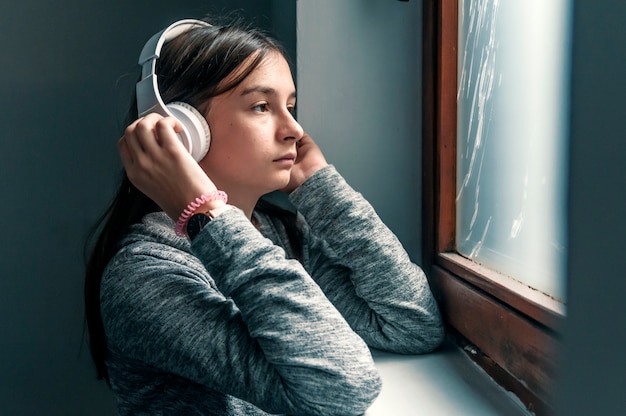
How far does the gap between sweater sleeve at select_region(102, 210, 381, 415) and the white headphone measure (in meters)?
0.15

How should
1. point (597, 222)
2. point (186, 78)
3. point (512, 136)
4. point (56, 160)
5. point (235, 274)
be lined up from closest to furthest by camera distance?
point (597, 222) → point (235, 274) → point (512, 136) → point (186, 78) → point (56, 160)

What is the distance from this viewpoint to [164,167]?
689 mm

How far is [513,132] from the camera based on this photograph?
2.38 ft

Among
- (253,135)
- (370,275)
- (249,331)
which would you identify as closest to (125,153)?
(253,135)

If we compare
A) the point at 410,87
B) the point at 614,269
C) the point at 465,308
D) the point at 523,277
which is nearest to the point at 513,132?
the point at 523,277

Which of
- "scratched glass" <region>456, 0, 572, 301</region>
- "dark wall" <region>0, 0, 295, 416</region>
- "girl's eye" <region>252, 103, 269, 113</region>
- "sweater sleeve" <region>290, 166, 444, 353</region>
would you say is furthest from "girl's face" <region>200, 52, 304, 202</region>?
"dark wall" <region>0, 0, 295, 416</region>

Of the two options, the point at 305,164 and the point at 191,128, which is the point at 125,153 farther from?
the point at 305,164

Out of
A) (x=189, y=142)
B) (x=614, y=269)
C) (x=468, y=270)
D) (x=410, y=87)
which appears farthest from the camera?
(x=410, y=87)

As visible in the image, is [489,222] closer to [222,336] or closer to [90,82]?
[222,336]

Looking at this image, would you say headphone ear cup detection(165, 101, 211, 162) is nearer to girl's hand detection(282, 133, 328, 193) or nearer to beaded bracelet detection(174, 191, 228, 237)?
beaded bracelet detection(174, 191, 228, 237)

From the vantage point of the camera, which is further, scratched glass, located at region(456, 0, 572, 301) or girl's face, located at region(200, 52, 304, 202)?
girl's face, located at region(200, 52, 304, 202)

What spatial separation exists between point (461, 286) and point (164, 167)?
475mm

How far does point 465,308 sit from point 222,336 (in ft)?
1.30

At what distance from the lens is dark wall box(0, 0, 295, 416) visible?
4.54 ft
